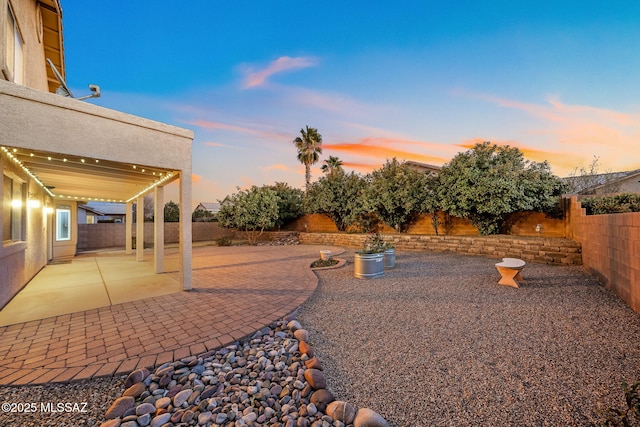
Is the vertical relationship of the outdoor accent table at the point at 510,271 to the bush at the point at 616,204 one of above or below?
below

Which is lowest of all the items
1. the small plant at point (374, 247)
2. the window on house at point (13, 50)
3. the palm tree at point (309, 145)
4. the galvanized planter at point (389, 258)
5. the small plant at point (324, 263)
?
the small plant at point (324, 263)

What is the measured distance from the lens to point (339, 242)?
14602 mm

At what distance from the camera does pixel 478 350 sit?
3.02 metres

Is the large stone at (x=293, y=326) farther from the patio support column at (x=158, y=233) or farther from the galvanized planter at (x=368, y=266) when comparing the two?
the patio support column at (x=158, y=233)

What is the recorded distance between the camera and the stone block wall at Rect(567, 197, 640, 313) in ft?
13.1

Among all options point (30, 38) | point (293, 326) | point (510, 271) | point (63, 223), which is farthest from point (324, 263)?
point (63, 223)

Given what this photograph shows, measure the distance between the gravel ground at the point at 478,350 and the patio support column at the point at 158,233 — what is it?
5072 millimetres

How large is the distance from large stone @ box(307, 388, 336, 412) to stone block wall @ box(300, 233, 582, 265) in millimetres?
8987

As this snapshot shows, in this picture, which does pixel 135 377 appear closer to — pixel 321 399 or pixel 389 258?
pixel 321 399

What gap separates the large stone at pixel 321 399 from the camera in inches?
86.4

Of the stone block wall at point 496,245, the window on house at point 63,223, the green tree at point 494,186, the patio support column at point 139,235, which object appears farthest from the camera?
the window on house at point 63,223

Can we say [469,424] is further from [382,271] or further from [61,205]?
[61,205]

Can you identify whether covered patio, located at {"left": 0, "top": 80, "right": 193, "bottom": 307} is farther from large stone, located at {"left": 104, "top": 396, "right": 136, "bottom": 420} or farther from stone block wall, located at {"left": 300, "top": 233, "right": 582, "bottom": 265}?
stone block wall, located at {"left": 300, "top": 233, "right": 582, "bottom": 265}

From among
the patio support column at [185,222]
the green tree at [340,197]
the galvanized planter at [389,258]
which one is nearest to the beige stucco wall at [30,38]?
the patio support column at [185,222]
